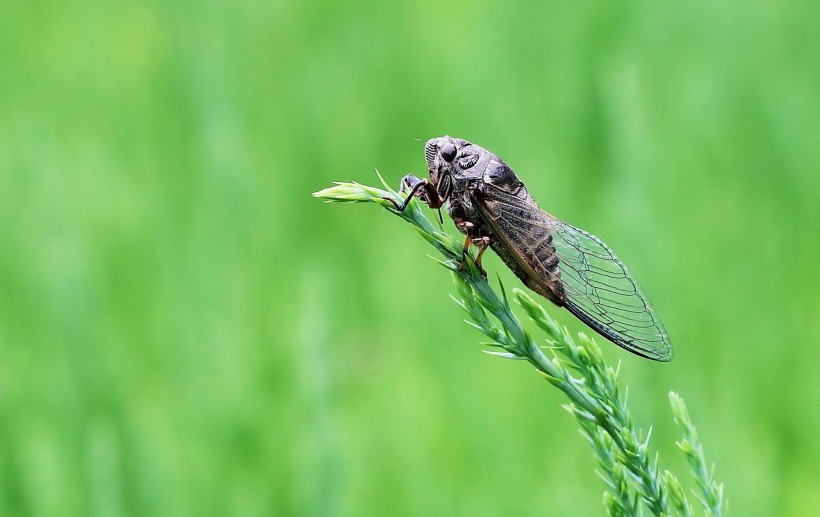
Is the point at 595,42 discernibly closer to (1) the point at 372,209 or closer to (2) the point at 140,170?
(1) the point at 372,209

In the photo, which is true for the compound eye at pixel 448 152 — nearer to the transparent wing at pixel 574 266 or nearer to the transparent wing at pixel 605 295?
the transparent wing at pixel 574 266

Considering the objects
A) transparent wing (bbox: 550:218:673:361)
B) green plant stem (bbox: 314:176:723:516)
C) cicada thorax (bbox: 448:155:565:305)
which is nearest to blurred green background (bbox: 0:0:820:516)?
cicada thorax (bbox: 448:155:565:305)

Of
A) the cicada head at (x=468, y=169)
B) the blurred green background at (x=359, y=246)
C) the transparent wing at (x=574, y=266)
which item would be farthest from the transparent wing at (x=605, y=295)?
the blurred green background at (x=359, y=246)

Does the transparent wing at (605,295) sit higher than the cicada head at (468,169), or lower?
lower

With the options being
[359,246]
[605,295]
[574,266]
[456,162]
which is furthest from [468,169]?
[359,246]

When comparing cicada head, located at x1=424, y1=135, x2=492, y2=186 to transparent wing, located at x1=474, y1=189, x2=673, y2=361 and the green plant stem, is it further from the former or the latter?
the green plant stem

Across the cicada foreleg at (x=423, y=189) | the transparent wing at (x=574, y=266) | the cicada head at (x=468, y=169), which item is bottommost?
the transparent wing at (x=574, y=266)

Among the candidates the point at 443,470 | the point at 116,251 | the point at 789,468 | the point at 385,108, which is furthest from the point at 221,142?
the point at 789,468
